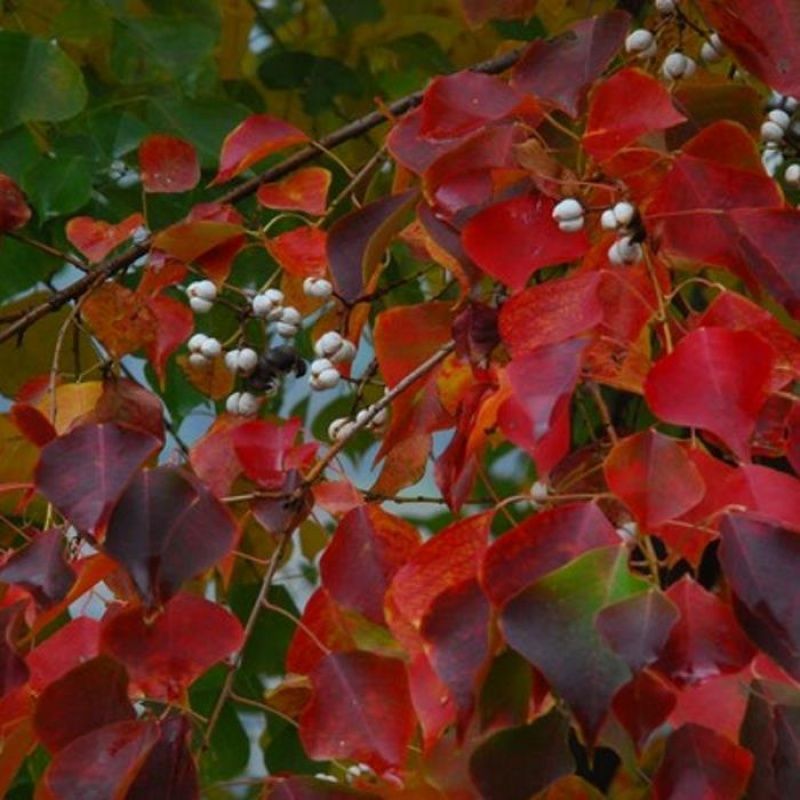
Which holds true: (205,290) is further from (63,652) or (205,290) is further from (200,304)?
(63,652)

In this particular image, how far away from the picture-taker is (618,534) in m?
0.85

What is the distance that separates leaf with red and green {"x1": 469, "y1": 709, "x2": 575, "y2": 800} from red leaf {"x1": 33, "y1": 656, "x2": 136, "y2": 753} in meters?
0.16

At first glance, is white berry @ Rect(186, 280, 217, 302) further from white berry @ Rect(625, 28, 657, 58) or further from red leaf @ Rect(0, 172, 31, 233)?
white berry @ Rect(625, 28, 657, 58)

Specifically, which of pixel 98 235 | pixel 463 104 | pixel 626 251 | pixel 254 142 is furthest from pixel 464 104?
pixel 98 235

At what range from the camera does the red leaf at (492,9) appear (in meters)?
1.23

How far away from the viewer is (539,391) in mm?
854

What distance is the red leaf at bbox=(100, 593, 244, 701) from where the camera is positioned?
3.05 feet

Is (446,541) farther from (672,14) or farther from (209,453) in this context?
(672,14)

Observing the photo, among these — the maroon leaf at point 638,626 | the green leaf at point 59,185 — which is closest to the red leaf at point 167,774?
the maroon leaf at point 638,626

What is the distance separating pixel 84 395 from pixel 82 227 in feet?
0.36

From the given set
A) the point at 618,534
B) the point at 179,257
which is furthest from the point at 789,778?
the point at 179,257

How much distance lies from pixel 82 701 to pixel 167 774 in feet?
0.17

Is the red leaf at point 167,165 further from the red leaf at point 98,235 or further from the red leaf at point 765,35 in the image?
the red leaf at point 765,35

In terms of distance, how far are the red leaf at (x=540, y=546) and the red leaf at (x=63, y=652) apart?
26cm
